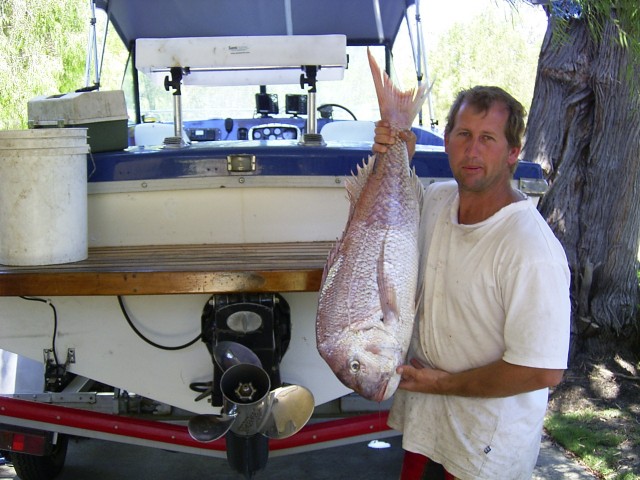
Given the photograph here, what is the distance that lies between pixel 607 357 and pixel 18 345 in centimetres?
417

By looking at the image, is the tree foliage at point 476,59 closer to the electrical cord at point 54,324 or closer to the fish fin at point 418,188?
the electrical cord at point 54,324

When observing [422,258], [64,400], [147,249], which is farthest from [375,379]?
[64,400]

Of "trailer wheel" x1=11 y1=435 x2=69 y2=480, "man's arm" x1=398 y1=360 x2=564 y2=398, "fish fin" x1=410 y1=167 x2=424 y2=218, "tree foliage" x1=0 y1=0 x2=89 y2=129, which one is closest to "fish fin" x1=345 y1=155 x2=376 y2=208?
"fish fin" x1=410 y1=167 x2=424 y2=218

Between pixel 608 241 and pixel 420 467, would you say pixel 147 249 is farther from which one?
pixel 608 241

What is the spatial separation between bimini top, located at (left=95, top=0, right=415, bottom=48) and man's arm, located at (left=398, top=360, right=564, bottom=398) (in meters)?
3.57

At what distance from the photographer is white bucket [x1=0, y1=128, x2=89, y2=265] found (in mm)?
3121

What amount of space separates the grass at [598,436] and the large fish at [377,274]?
2.68 m

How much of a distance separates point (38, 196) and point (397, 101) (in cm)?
149

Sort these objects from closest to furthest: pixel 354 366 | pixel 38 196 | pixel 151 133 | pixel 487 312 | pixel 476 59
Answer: pixel 354 366, pixel 487 312, pixel 38 196, pixel 151 133, pixel 476 59

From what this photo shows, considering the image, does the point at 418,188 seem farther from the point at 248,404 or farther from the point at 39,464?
the point at 39,464

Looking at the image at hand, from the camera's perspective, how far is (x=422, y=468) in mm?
2549

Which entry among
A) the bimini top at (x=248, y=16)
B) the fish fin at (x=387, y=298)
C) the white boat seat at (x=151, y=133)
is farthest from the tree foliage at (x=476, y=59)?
the fish fin at (x=387, y=298)

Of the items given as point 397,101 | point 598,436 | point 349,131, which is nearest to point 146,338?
point 397,101

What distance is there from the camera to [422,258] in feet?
8.07
